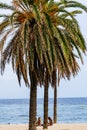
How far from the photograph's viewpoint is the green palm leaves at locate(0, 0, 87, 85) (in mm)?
25562

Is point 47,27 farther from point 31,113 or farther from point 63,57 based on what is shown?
point 31,113

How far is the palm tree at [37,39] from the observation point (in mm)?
25578

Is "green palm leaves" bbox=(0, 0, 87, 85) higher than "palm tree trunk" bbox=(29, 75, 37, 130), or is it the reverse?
"green palm leaves" bbox=(0, 0, 87, 85)

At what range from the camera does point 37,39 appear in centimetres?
2580

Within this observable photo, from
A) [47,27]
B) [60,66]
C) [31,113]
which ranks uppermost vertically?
[47,27]

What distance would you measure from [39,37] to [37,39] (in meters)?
0.14

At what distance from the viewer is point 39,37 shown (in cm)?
2580

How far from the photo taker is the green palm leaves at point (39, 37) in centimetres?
2556

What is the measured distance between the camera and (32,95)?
26.7 meters

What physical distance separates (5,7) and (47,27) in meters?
3.15

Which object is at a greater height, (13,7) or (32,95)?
(13,7)

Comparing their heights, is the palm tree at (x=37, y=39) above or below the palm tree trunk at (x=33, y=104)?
above

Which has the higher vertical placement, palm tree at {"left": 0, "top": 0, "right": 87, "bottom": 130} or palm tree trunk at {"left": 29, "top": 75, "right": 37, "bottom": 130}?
palm tree at {"left": 0, "top": 0, "right": 87, "bottom": 130}

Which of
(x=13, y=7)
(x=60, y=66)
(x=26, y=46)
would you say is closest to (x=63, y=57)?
(x=60, y=66)
